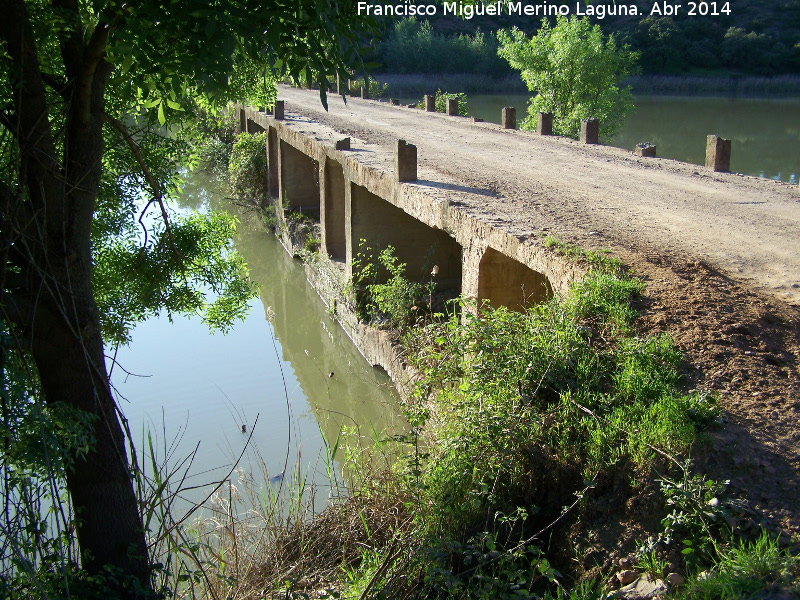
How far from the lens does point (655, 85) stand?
1690 inches

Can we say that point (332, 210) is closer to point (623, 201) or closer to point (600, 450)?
point (623, 201)

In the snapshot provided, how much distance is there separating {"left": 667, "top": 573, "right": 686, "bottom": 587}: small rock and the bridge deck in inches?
121

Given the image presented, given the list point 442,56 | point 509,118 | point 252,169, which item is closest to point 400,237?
point 509,118

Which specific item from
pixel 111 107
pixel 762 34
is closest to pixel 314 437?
pixel 111 107

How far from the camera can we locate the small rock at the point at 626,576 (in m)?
3.83

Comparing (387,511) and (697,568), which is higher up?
(697,568)

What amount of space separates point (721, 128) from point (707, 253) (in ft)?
83.3

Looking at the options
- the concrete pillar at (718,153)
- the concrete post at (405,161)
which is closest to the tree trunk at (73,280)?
the concrete post at (405,161)

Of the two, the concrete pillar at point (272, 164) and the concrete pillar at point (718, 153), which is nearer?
the concrete pillar at point (718, 153)

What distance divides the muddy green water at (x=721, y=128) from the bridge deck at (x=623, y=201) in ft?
34.4

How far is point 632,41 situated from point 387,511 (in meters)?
47.8

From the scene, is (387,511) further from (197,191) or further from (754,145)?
(754,145)

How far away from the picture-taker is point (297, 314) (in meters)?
13.7

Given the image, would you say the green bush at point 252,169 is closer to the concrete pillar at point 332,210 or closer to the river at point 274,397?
the river at point 274,397
